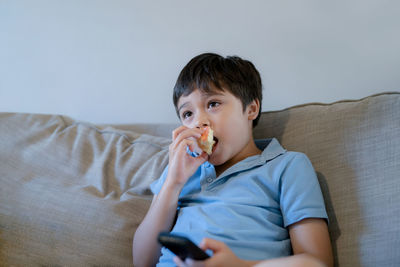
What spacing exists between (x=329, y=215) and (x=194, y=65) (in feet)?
1.83

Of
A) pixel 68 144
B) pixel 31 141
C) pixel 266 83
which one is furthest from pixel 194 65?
pixel 31 141

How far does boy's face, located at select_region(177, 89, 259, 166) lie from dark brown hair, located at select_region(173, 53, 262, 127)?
0.8 inches

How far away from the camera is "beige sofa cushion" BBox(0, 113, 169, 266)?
3.16ft

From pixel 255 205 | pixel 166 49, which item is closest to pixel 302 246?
pixel 255 205

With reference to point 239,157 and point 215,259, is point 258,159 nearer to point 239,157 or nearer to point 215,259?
point 239,157

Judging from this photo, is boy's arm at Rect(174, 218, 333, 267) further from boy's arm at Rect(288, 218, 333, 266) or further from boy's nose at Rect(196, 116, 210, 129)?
boy's nose at Rect(196, 116, 210, 129)

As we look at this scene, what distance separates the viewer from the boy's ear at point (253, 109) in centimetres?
106

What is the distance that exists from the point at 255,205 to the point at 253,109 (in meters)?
0.32

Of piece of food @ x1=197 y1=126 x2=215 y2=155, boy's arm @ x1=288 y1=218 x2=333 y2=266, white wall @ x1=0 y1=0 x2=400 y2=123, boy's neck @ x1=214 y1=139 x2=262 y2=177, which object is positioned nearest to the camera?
boy's arm @ x1=288 y1=218 x2=333 y2=266

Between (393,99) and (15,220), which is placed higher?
(393,99)

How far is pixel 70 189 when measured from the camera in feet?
3.54

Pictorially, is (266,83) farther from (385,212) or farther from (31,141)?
(31,141)

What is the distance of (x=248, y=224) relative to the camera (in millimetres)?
836

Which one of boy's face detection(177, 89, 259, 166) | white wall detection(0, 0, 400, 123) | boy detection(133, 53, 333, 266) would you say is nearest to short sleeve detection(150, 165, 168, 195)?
boy detection(133, 53, 333, 266)
